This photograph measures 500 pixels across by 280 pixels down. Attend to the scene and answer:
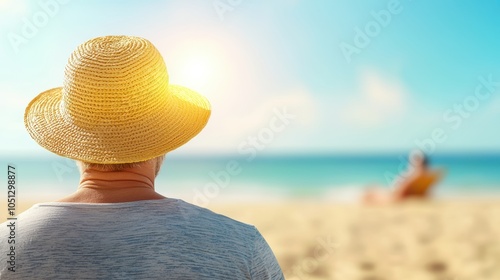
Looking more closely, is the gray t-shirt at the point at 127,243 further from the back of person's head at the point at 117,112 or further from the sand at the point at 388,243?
the sand at the point at 388,243

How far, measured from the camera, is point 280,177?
78.2 feet

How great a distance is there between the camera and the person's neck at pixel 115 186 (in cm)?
138

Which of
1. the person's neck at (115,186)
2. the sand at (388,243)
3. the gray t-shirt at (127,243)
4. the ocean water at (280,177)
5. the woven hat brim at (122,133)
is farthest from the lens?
the ocean water at (280,177)

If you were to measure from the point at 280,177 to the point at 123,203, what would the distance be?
74.1 ft

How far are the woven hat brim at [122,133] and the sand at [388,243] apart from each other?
10.4 ft

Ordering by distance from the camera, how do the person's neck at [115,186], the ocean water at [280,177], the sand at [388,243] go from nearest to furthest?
the person's neck at [115,186]
the sand at [388,243]
the ocean water at [280,177]

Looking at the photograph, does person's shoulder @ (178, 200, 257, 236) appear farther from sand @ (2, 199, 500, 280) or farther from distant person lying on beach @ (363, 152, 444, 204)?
distant person lying on beach @ (363, 152, 444, 204)

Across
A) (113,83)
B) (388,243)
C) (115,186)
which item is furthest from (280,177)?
(115,186)

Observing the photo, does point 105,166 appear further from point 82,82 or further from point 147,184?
point 82,82

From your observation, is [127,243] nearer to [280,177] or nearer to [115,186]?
[115,186]

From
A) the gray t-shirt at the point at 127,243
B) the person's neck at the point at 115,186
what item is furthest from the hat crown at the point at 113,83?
the gray t-shirt at the point at 127,243

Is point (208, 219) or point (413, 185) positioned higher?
point (413, 185)

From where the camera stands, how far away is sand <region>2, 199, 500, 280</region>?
4.80m

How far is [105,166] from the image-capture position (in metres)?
1.46
